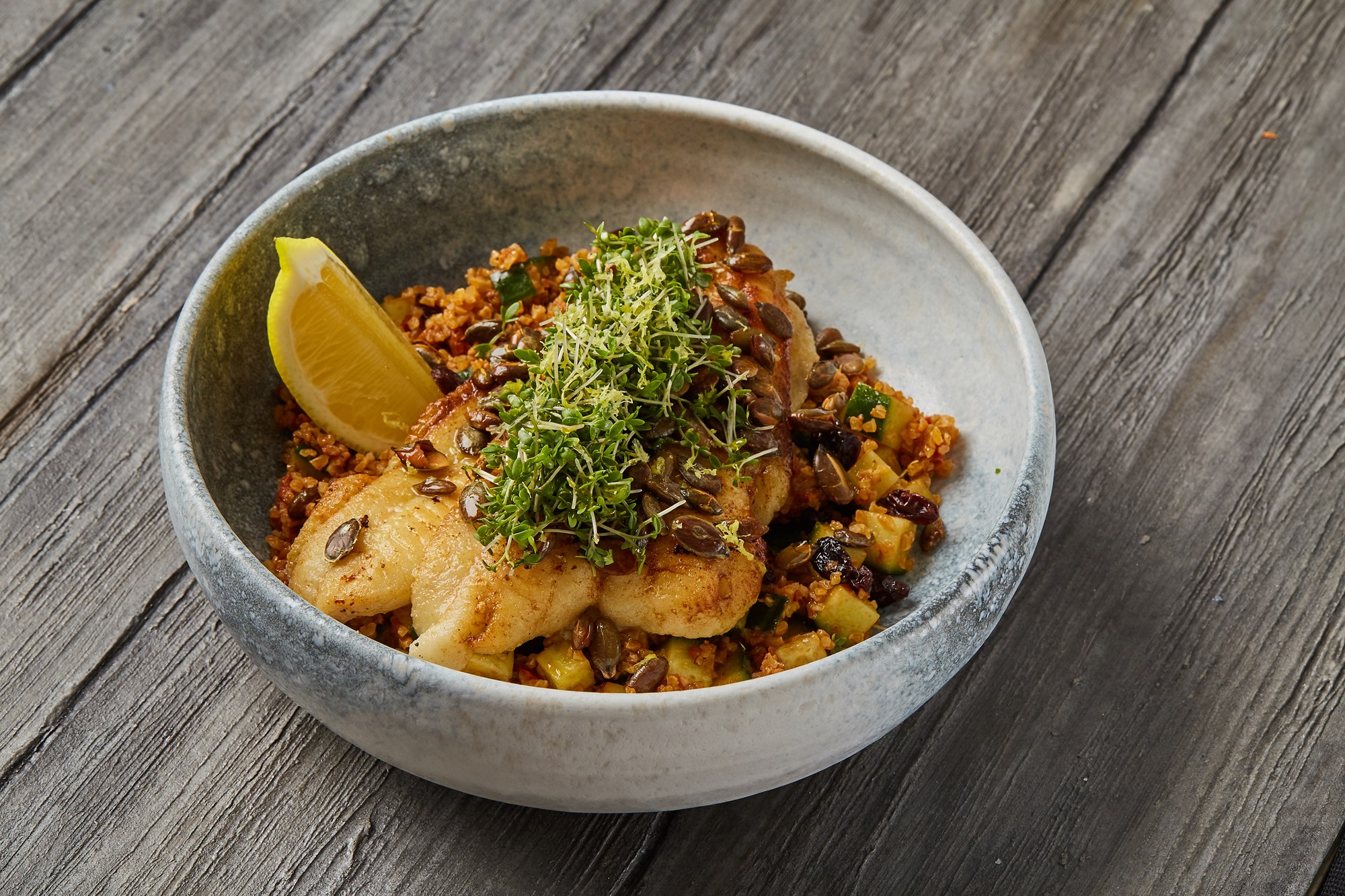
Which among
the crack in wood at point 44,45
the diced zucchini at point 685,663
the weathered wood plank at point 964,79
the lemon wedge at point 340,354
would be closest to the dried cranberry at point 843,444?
the diced zucchini at point 685,663

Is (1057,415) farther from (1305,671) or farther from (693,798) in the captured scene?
(693,798)

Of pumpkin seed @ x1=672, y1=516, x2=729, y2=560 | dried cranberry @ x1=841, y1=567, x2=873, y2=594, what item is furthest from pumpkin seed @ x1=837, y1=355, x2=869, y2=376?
pumpkin seed @ x1=672, y1=516, x2=729, y2=560

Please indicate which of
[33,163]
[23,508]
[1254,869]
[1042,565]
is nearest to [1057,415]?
[1042,565]

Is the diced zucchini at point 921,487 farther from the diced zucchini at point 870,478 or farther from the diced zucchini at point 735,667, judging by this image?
the diced zucchini at point 735,667

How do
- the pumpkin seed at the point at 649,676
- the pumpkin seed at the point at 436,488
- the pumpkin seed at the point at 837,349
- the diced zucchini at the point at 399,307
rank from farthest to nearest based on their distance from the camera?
the diced zucchini at the point at 399,307
the pumpkin seed at the point at 837,349
the pumpkin seed at the point at 436,488
the pumpkin seed at the point at 649,676

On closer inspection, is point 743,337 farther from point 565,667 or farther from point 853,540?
point 565,667

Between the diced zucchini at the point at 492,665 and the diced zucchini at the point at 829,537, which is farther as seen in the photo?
the diced zucchini at the point at 829,537

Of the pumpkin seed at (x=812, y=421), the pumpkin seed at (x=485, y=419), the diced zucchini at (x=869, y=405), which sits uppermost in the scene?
the pumpkin seed at (x=485, y=419)
